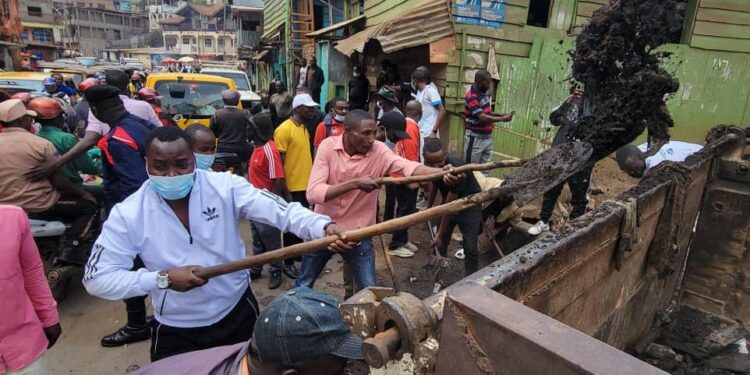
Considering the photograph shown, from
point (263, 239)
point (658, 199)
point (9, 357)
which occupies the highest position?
point (658, 199)

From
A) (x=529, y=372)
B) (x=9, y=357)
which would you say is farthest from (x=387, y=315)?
(x=9, y=357)

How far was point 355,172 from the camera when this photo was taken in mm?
3146

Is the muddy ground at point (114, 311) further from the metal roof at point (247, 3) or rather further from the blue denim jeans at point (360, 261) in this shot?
the metal roof at point (247, 3)

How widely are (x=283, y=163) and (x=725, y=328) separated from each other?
13.9 feet

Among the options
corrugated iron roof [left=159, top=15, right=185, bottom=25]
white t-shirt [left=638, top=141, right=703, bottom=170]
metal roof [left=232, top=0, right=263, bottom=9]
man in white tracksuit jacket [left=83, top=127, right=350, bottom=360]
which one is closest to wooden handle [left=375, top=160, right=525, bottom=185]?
man in white tracksuit jacket [left=83, top=127, right=350, bottom=360]

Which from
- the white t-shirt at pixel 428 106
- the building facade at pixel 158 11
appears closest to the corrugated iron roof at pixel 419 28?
the white t-shirt at pixel 428 106

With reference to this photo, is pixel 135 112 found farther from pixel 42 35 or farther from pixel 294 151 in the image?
pixel 42 35

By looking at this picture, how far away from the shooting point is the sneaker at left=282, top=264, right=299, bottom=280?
473 centimetres

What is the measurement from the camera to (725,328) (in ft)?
10.2

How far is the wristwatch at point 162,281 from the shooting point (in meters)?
1.83

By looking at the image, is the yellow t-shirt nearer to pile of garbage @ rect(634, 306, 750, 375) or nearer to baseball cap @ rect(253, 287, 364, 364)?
baseball cap @ rect(253, 287, 364, 364)

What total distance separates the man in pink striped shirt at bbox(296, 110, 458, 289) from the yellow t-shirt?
1.34 meters

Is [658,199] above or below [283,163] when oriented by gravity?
above

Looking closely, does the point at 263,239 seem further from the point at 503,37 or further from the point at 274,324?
the point at 503,37
